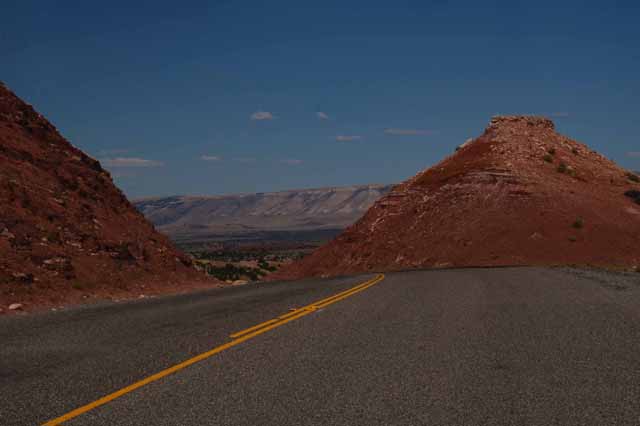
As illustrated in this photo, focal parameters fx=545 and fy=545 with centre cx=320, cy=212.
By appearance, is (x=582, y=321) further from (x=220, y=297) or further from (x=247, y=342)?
(x=220, y=297)

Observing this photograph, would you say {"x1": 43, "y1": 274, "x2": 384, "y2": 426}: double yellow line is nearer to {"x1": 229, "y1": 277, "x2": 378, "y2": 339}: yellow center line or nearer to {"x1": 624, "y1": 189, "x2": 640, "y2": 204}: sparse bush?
{"x1": 229, "y1": 277, "x2": 378, "y2": 339}: yellow center line

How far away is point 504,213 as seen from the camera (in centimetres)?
4256

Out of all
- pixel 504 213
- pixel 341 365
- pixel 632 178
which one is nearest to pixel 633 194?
pixel 632 178

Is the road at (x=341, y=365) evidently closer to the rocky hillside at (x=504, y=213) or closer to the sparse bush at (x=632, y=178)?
the rocky hillside at (x=504, y=213)

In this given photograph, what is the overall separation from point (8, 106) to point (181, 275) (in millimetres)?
11652

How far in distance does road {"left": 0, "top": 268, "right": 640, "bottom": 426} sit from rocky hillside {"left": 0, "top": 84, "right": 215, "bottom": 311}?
516 centimetres

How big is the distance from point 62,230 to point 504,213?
107 ft

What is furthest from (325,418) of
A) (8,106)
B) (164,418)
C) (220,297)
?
(8,106)

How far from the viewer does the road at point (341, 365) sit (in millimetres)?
5109

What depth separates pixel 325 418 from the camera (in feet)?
16.2

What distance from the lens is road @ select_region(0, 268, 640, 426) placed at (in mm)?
5109

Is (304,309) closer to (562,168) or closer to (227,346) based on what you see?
(227,346)

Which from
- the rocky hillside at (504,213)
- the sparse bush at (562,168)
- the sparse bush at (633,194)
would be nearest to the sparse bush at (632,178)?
the rocky hillside at (504,213)

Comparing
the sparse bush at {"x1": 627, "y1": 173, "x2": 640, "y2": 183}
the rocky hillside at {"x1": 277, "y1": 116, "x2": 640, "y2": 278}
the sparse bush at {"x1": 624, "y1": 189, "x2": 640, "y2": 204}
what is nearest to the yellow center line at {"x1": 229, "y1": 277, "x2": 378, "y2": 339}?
the rocky hillside at {"x1": 277, "y1": 116, "x2": 640, "y2": 278}
